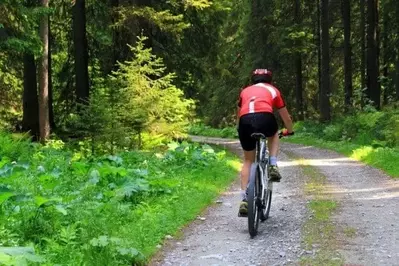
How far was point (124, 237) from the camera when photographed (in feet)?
16.6

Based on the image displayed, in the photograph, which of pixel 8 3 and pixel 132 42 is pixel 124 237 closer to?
pixel 8 3

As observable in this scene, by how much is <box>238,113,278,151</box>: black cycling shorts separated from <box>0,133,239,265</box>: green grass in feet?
4.60

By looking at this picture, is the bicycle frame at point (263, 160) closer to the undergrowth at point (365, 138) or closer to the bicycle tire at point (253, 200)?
the bicycle tire at point (253, 200)

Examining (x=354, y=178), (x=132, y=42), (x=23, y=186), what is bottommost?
(x=354, y=178)

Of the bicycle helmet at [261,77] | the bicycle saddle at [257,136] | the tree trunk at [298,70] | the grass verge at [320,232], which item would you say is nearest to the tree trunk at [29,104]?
the grass verge at [320,232]

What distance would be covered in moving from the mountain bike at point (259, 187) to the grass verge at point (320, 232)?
558mm

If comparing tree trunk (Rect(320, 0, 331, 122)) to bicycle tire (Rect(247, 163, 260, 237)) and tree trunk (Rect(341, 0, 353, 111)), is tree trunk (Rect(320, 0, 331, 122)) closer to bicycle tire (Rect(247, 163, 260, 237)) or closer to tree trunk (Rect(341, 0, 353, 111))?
tree trunk (Rect(341, 0, 353, 111))

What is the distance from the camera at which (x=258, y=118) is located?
19.6ft

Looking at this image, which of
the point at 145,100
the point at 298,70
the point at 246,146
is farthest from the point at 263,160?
the point at 298,70

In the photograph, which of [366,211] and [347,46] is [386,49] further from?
[366,211]

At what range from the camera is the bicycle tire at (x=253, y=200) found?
567 centimetres

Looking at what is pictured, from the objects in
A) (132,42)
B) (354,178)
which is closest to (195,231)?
(354,178)

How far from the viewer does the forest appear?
16.6 feet

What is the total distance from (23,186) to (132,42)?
10.7m
